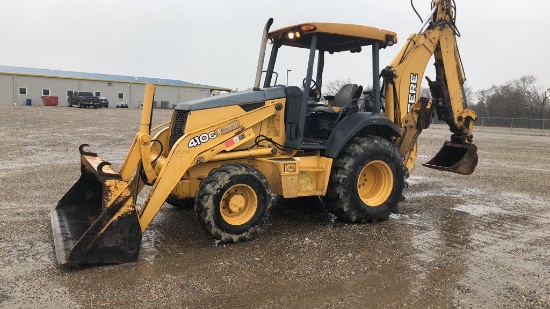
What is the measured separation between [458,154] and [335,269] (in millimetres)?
4565

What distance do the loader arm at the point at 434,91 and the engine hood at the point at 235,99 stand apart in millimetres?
2103

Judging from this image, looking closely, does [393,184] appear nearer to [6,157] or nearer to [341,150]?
[341,150]

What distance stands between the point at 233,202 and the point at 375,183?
2468 mm

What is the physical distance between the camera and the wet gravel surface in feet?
13.1

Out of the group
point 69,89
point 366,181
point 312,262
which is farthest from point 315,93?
point 69,89

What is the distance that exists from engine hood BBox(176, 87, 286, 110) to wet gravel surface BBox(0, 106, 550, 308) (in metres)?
1.59

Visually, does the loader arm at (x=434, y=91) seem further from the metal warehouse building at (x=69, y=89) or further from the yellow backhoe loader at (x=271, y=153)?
the metal warehouse building at (x=69, y=89)

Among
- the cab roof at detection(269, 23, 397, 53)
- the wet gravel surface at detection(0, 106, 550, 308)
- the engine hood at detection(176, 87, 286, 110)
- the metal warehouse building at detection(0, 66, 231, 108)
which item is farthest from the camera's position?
the metal warehouse building at detection(0, 66, 231, 108)

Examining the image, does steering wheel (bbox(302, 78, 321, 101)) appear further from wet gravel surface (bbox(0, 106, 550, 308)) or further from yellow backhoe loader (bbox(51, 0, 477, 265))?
wet gravel surface (bbox(0, 106, 550, 308))

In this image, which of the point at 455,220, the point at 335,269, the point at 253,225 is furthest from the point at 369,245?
the point at 455,220

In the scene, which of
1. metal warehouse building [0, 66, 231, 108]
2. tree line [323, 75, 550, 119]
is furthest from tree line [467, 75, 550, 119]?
metal warehouse building [0, 66, 231, 108]

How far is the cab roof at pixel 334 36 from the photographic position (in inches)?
238

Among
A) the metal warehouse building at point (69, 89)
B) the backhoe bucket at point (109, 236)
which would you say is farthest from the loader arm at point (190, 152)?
the metal warehouse building at point (69, 89)

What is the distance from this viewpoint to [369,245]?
549 centimetres
